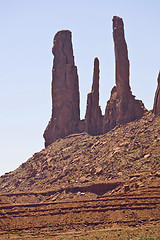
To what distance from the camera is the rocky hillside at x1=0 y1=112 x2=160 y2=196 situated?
312 feet

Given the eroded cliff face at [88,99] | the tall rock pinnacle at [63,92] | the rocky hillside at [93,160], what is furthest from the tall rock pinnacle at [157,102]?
the tall rock pinnacle at [63,92]

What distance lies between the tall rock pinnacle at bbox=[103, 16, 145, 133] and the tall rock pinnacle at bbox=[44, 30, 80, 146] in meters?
10.4

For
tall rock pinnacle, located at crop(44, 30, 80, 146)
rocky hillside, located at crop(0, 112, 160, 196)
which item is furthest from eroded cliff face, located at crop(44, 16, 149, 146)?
rocky hillside, located at crop(0, 112, 160, 196)

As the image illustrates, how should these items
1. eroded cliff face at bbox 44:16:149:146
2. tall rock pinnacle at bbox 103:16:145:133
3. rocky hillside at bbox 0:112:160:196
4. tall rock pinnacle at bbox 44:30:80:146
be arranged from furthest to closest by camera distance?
1. tall rock pinnacle at bbox 44:30:80:146
2. eroded cliff face at bbox 44:16:149:146
3. tall rock pinnacle at bbox 103:16:145:133
4. rocky hillside at bbox 0:112:160:196

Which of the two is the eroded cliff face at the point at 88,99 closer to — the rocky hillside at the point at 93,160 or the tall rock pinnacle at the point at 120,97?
the tall rock pinnacle at the point at 120,97

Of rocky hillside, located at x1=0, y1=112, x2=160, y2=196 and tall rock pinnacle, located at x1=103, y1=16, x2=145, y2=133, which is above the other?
tall rock pinnacle, located at x1=103, y1=16, x2=145, y2=133

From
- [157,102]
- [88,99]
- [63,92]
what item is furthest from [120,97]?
[63,92]

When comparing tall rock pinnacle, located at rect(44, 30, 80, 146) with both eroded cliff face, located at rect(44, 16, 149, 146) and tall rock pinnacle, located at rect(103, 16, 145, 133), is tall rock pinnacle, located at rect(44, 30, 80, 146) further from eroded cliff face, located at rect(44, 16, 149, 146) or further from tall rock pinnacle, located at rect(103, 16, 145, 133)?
tall rock pinnacle, located at rect(103, 16, 145, 133)

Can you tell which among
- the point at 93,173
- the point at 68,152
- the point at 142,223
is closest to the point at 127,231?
the point at 142,223

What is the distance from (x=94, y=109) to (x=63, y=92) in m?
8.54

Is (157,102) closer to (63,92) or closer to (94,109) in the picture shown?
(94,109)

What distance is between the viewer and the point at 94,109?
376 ft

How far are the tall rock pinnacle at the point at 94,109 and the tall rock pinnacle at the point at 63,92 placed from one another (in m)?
4.90

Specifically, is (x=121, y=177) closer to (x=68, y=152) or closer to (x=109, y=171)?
(x=109, y=171)
